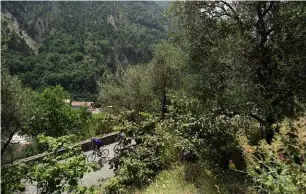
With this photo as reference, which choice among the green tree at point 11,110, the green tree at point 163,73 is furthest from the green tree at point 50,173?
the green tree at point 163,73

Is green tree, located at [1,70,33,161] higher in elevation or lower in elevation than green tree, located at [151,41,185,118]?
higher

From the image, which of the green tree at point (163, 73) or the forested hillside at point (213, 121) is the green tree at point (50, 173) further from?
the green tree at point (163, 73)

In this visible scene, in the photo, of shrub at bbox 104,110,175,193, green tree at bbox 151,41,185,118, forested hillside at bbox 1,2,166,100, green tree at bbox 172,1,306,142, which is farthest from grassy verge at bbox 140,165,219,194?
forested hillside at bbox 1,2,166,100

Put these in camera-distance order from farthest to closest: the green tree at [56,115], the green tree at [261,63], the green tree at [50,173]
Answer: the green tree at [56,115], the green tree at [261,63], the green tree at [50,173]

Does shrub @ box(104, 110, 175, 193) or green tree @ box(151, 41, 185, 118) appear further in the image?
green tree @ box(151, 41, 185, 118)

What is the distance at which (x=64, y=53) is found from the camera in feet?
370

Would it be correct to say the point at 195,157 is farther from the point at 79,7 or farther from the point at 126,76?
the point at 79,7

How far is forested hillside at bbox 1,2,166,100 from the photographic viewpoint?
94.1 meters

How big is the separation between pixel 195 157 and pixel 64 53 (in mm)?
108458

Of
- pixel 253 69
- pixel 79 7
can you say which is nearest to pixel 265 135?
pixel 253 69

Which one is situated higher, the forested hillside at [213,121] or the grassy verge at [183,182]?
the forested hillside at [213,121]

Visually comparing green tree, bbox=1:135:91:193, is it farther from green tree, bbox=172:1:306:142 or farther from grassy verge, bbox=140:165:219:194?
green tree, bbox=172:1:306:142

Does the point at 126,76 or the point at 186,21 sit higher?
the point at 186,21

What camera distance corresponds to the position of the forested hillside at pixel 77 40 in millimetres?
94125
